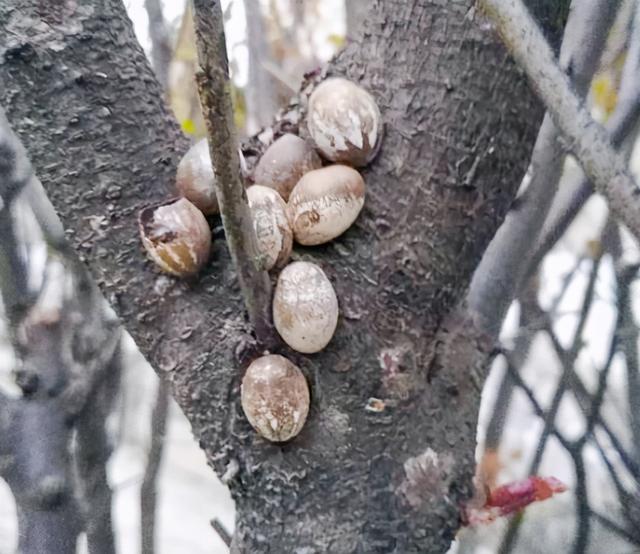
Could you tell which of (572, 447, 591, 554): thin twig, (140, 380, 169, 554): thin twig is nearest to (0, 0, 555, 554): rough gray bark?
(572, 447, 591, 554): thin twig

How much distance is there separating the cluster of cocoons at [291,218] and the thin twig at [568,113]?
0.18m

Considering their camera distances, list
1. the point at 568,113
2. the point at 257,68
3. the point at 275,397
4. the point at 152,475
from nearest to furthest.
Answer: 1. the point at 568,113
2. the point at 275,397
3. the point at 152,475
4. the point at 257,68

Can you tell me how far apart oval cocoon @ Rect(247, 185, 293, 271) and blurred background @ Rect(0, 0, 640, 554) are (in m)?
0.10

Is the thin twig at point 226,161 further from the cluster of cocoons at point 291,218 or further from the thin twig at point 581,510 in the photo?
the thin twig at point 581,510

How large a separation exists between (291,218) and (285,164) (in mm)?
41

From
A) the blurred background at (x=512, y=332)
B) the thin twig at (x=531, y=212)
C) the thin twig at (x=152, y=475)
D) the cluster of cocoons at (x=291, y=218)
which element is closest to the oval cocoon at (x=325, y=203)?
the cluster of cocoons at (x=291, y=218)

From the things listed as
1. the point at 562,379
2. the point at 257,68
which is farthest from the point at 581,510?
the point at 257,68

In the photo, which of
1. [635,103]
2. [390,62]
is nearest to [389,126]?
[390,62]

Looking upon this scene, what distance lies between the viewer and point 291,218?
Answer: 1.42 feet

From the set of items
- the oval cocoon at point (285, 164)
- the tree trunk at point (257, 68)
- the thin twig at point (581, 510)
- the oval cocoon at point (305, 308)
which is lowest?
the thin twig at point (581, 510)

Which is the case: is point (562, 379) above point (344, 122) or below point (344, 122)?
below

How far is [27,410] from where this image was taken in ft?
1.93

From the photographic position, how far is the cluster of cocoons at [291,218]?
40 cm

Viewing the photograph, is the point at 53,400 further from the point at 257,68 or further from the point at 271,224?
the point at 257,68
